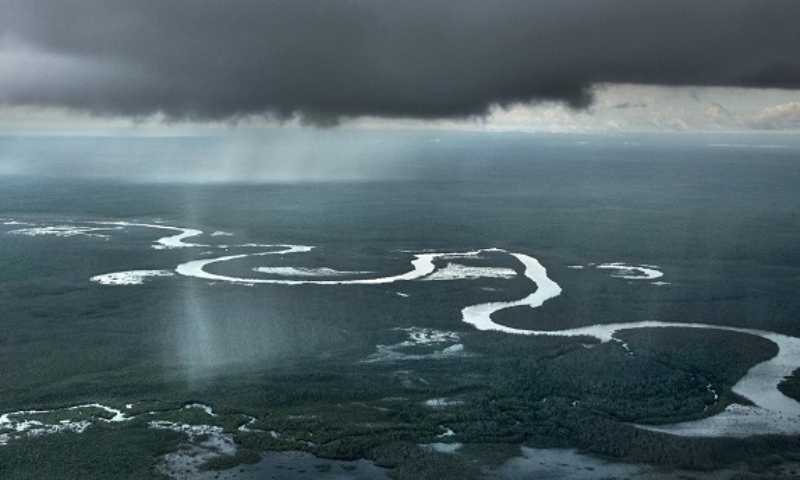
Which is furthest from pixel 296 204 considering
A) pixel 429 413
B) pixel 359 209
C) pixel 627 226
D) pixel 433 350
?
pixel 429 413

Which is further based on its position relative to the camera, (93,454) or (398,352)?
(398,352)

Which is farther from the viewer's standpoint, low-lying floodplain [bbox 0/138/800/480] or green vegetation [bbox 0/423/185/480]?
low-lying floodplain [bbox 0/138/800/480]

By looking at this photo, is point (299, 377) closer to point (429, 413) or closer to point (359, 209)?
point (429, 413)

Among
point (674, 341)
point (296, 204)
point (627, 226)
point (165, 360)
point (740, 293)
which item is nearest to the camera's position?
point (165, 360)

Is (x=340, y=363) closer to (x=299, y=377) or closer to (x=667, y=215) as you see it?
(x=299, y=377)

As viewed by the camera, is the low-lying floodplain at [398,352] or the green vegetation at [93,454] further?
the low-lying floodplain at [398,352]

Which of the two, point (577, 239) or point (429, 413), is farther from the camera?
point (577, 239)

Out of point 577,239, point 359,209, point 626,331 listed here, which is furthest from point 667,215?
point 626,331

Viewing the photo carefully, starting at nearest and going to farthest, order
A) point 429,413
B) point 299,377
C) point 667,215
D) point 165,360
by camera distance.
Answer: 1. point 429,413
2. point 299,377
3. point 165,360
4. point 667,215

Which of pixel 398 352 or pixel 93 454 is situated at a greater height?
pixel 398 352
